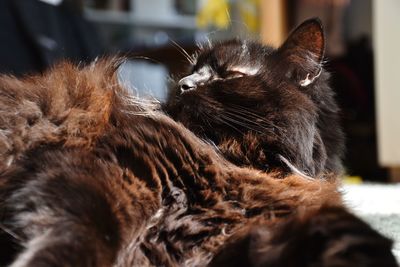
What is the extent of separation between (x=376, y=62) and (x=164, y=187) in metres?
1.95

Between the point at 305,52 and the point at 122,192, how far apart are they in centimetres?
61

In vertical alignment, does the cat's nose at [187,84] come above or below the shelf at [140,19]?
below

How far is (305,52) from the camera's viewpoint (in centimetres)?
129

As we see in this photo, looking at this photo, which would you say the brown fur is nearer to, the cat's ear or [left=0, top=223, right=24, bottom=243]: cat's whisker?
[left=0, top=223, right=24, bottom=243]: cat's whisker

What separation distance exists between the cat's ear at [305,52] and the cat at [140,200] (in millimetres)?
269

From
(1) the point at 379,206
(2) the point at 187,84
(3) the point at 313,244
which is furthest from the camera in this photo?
(1) the point at 379,206

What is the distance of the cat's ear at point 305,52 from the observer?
1.26m

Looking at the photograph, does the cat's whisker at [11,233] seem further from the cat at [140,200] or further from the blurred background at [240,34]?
the blurred background at [240,34]

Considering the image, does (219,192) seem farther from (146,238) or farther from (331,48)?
(331,48)

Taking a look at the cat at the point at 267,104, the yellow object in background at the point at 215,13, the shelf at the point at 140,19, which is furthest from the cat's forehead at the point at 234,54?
the shelf at the point at 140,19

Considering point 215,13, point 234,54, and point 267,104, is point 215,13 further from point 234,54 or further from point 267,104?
A: point 267,104

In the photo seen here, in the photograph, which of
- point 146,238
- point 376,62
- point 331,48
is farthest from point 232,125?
point 331,48

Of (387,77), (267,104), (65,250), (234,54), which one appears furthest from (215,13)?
(65,250)

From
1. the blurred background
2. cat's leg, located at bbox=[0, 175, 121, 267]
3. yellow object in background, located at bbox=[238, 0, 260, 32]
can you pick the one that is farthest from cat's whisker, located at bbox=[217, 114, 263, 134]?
yellow object in background, located at bbox=[238, 0, 260, 32]
